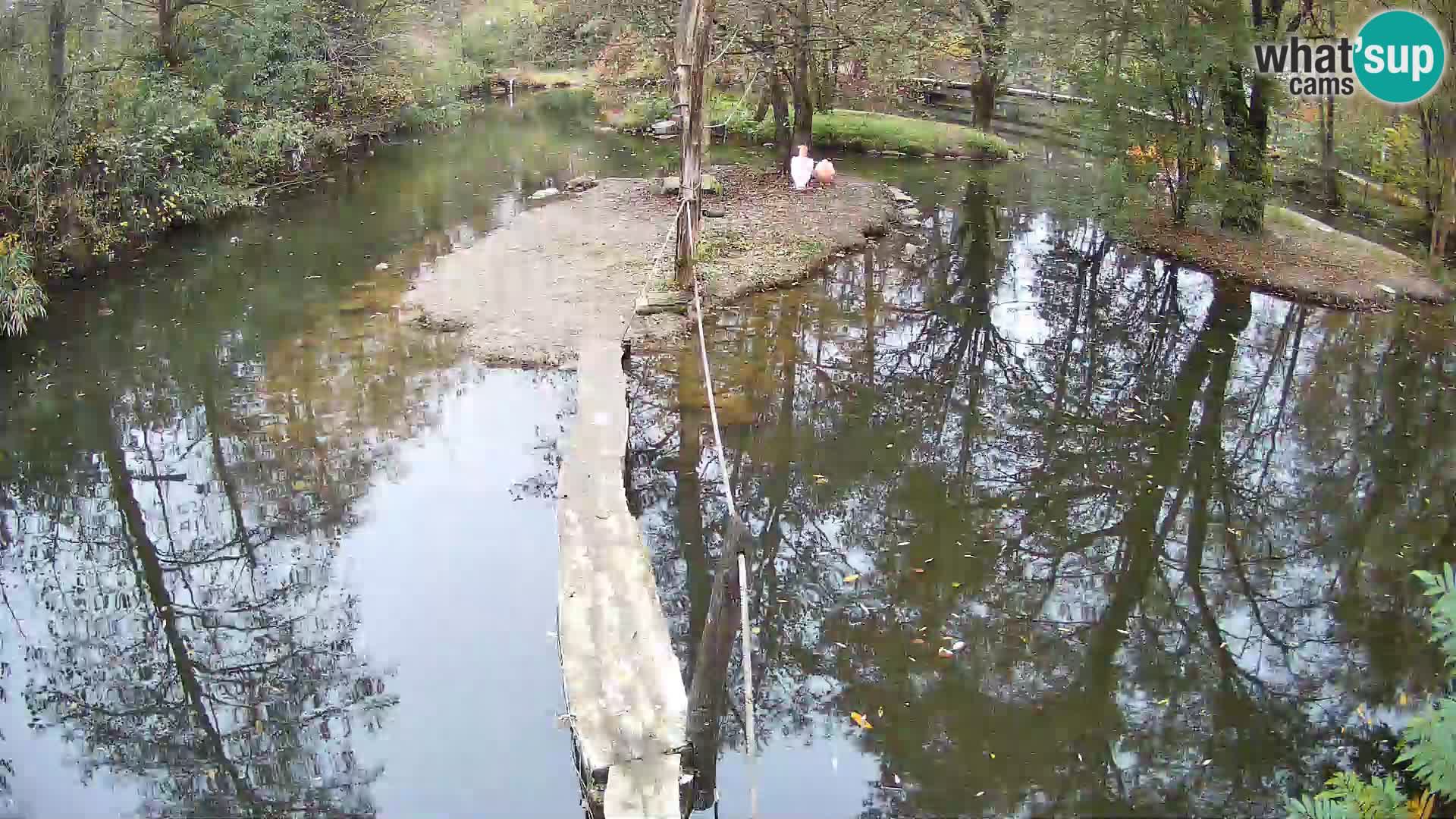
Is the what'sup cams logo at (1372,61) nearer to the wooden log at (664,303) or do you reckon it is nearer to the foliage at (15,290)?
the wooden log at (664,303)

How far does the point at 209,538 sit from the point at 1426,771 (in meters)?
6.75

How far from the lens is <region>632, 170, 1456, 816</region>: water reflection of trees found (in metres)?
5.17

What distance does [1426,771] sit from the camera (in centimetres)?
362

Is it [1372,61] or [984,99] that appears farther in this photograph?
[984,99]

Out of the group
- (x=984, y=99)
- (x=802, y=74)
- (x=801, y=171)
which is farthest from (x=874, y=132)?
(x=801, y=171)

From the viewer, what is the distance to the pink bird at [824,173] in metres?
16.4

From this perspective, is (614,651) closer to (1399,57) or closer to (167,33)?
(1399,57)

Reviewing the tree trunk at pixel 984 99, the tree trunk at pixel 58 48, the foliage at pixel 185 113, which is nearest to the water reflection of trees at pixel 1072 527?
the foliage at pixel 185 113

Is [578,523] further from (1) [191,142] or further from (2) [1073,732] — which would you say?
(1) [191,142]

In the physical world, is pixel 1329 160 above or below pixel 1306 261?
above

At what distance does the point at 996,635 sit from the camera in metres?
5.93

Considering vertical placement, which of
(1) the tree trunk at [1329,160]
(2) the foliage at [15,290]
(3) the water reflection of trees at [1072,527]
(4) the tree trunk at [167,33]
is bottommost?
(3) the water reflection of trees at [1072,527]

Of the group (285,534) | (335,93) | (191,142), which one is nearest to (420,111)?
(335,93)

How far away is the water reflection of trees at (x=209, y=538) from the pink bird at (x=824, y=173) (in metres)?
7.87
